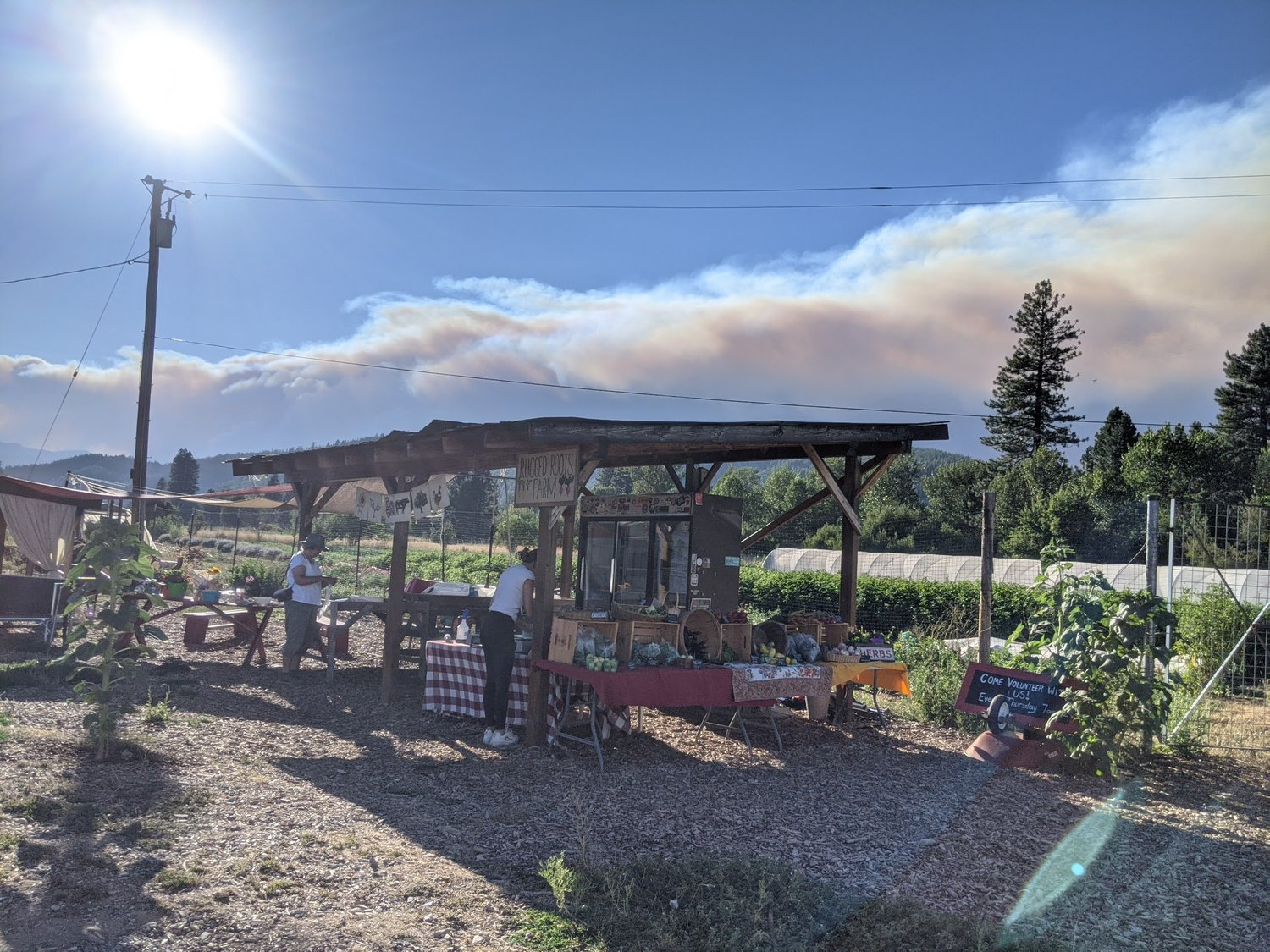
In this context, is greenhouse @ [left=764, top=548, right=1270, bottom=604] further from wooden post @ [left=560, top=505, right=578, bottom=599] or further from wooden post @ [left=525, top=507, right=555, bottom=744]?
wooden post @ [left=525, top=507, right=555, bottom=744]

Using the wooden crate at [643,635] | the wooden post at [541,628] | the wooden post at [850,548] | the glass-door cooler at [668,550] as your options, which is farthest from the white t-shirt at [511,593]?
the wooden post at [850,548]

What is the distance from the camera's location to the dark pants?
795 cm

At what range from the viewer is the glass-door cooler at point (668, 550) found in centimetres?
1059

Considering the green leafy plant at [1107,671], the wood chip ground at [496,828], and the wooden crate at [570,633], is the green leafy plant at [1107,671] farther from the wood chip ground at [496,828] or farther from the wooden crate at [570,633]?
the wooden crate at [570,633]

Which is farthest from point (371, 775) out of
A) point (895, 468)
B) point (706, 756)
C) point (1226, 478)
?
point (895, 468)

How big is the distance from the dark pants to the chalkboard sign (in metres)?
3.94

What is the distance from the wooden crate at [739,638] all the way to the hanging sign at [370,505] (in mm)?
4739

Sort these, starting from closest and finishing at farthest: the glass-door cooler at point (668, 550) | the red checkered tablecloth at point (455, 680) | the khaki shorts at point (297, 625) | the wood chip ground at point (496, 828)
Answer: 1. the wood chip ground at point (496, 828)
2. the red checkered tablecloth at point (455, 680)
3. the khaki shorts at point (297, 625)
4. the glass-door cooler at point (668, 550)

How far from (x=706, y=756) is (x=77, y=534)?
12.0 metres

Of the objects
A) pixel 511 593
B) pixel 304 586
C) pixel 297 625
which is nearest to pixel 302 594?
pixel 304 586

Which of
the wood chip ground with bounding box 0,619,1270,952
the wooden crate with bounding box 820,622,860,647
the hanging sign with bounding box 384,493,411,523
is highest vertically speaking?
the hanging sign with bounding box 384,493,411,523

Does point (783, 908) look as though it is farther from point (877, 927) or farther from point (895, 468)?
point (895, 468)

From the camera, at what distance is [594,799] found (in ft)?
20.2

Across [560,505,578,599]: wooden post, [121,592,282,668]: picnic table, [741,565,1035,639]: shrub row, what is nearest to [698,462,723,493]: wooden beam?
[560,505,578,599]: wooden post
